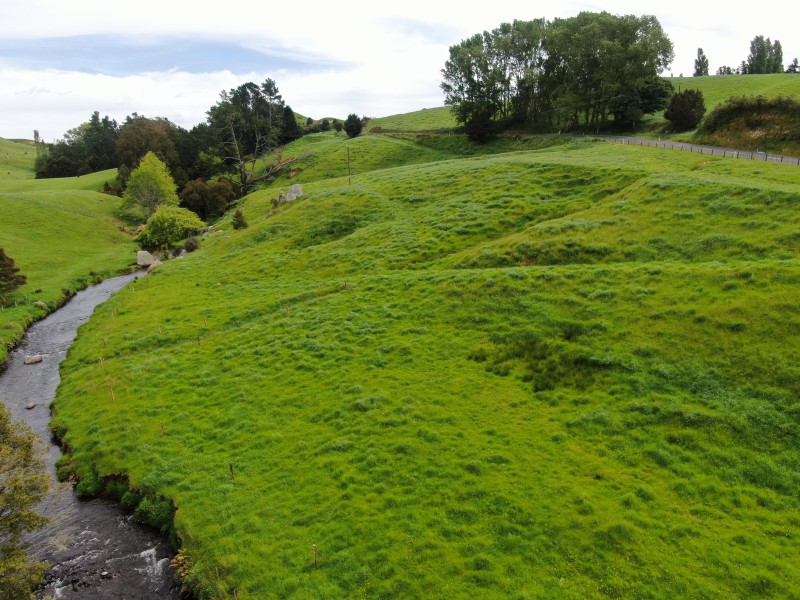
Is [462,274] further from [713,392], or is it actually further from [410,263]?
[713,392]

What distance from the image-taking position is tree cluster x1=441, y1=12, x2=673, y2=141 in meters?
82.9

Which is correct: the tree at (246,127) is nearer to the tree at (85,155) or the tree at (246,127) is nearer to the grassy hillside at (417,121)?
the grassy hillside at (417,121)

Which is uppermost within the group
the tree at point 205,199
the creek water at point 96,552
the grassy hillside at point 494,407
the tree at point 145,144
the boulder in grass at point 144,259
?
the tree at point 145,144

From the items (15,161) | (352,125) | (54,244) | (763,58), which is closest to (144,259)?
(54,244)

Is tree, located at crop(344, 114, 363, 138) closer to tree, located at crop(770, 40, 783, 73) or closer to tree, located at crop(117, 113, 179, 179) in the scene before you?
tree, located at crop(117, 113, 179, 179)

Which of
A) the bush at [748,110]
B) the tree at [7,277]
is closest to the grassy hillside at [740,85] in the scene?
the bush at [748,110]

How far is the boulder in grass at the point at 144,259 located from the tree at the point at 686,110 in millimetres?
84468

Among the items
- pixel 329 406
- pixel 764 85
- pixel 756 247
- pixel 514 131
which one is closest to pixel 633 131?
pixel 514 131

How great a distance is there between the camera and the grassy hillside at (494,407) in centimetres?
1723

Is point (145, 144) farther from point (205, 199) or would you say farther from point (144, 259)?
point (144, 259)

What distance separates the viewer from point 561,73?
94.8 meters

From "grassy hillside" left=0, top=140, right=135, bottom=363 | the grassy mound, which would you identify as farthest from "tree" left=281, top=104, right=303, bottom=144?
the grassy mound

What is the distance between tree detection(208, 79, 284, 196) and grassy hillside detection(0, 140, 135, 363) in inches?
1055

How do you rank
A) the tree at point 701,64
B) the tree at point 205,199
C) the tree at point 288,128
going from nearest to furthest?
the tree at point 205,199 → the tree at point 288,128 → the tree at point 701,64
